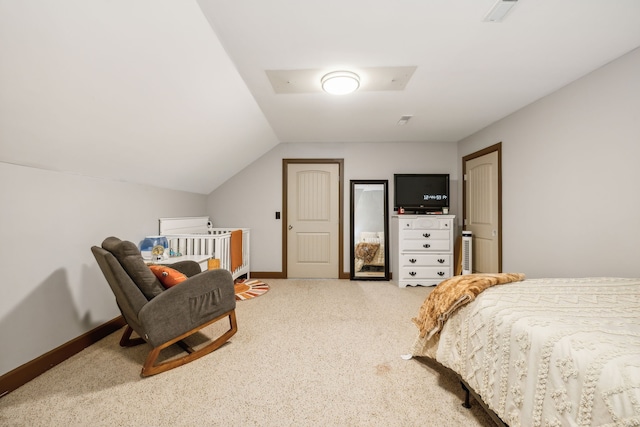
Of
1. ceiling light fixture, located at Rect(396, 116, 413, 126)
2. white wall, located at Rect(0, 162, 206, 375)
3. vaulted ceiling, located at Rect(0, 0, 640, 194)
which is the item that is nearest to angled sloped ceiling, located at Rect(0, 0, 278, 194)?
vaulted ceiling, located at Rect(0, 0, 640, 194)

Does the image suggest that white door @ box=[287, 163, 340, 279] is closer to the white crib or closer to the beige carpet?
the white crib

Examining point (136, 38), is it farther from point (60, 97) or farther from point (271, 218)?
point (271, 218)

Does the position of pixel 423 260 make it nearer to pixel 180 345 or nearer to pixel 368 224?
pixel 368 224

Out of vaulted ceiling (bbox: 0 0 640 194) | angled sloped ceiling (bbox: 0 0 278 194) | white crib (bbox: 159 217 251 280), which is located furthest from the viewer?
white crib (bbox: 159 217 251 280)

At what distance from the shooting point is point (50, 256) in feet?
6.21

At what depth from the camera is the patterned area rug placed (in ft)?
11.2

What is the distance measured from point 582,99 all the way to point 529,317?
224 centimetres

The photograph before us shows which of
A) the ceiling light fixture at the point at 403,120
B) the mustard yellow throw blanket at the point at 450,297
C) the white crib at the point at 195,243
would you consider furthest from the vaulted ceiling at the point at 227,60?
the mustard yellow throw blanket at the point at 450,297

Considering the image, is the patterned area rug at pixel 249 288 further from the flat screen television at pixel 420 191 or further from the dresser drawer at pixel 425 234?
the flat screen television at pixel 420 191

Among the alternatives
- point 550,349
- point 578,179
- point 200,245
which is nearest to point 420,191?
Result: point 578,179

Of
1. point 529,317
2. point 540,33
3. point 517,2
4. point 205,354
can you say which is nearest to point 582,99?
point 540,33

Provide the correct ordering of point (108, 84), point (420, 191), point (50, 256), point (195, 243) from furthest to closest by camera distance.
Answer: point (420, 191) < point (195, 243) < point (50, 256) < point (108, 84)

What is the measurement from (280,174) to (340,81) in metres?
2.35

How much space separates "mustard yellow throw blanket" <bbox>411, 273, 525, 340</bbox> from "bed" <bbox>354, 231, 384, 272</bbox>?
2.48 metres
